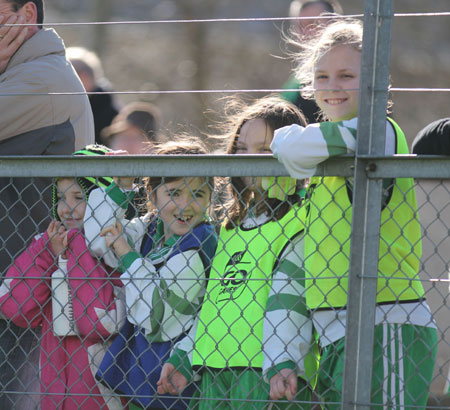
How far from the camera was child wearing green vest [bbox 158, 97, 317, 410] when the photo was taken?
9.04 ft

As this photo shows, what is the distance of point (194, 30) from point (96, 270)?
1347cm

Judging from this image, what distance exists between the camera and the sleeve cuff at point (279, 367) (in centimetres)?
271

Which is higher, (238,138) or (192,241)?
(238,138)

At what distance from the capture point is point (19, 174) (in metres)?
2.65

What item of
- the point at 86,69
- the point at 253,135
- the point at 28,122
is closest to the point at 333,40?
the point at 253,135

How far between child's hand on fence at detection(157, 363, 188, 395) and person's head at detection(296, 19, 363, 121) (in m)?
0.94

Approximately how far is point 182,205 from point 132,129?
74.0 inches

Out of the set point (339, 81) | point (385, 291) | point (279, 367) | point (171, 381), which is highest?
point (339, 81)

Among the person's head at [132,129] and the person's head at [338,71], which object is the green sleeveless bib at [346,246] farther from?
the person's head at [132,129]

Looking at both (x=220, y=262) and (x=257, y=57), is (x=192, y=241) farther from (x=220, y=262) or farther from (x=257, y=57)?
(x=257, y=57)

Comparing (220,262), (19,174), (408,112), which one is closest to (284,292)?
(220,262)

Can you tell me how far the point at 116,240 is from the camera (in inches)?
116

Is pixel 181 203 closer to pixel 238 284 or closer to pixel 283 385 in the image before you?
pixel 238 284

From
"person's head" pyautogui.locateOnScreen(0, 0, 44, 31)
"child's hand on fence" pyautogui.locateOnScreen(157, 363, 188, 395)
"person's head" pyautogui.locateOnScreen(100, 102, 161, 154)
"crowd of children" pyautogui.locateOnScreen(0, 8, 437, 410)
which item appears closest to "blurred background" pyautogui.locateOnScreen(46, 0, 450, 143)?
"person's head" pyautogui.locateOnScreen(100, 102, 161, 154)
